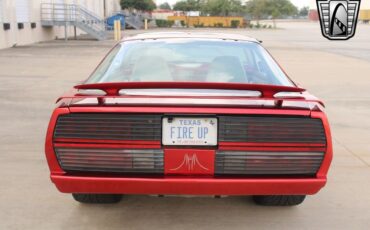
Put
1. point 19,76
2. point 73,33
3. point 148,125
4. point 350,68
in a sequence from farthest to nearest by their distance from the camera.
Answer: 1. point 73,33
2. point 350,68
3. point 19,76
4. point 148,125

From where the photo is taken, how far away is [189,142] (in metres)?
2.82

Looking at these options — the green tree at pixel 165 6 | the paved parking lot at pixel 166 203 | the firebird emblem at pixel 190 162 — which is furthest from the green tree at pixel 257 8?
the firebird emblem at pixel 190 162

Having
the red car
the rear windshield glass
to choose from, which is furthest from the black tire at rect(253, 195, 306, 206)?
the rear windshield glass

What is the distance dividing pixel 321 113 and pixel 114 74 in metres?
1.65

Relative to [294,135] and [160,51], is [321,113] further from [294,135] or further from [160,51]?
[160,51]

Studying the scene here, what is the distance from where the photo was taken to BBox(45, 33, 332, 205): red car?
2.82m

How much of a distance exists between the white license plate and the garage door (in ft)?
67.5

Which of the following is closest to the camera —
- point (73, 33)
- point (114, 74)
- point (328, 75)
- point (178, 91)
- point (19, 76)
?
point (178, 91)

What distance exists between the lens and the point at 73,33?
33.0m

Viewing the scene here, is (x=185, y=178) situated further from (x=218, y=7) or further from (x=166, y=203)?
(x=218, y=7)

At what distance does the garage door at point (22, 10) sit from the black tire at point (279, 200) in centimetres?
2021

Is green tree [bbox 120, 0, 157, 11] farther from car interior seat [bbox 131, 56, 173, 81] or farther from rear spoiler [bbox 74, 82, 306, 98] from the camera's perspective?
rear spoiler [bbox 74, 82, 306, 98]

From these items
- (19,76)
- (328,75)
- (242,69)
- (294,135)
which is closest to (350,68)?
(328,75)

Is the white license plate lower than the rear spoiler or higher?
lower
